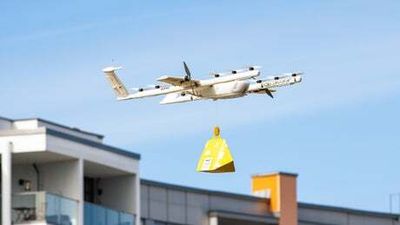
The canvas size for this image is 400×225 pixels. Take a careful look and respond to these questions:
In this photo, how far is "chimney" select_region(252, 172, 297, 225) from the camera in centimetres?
10262

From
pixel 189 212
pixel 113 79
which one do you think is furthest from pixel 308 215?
pixel 113 79

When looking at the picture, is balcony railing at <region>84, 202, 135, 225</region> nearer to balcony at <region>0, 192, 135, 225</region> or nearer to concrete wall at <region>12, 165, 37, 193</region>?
balcony at <region>0, 192, 135, 225</region>

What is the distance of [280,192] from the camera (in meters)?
103

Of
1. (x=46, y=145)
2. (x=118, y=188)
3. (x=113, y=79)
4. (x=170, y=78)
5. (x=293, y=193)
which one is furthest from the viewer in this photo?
(x=293, y=193)

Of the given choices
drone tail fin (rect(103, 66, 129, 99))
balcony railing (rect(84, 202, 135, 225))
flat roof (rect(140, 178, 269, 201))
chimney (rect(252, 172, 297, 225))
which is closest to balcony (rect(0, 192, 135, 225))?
balcony railing (rect(84, 202, 135, 225))

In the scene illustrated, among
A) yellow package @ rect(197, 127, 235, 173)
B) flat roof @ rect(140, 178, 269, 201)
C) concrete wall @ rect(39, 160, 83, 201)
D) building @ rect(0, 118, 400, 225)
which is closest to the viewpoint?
yellow package @ rect(197, 127, 235, 173)

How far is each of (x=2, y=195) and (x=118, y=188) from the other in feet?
28.7

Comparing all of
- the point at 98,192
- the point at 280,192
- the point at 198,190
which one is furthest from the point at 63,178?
the point at 280,192

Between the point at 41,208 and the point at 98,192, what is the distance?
8.45 m

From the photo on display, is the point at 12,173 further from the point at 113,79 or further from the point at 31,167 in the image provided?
the point at 113,79

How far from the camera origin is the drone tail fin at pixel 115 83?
190 feet

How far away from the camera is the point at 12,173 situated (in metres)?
88.5

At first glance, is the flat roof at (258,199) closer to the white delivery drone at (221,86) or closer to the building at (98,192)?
the building at (98,192)

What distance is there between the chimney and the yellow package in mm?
48956
